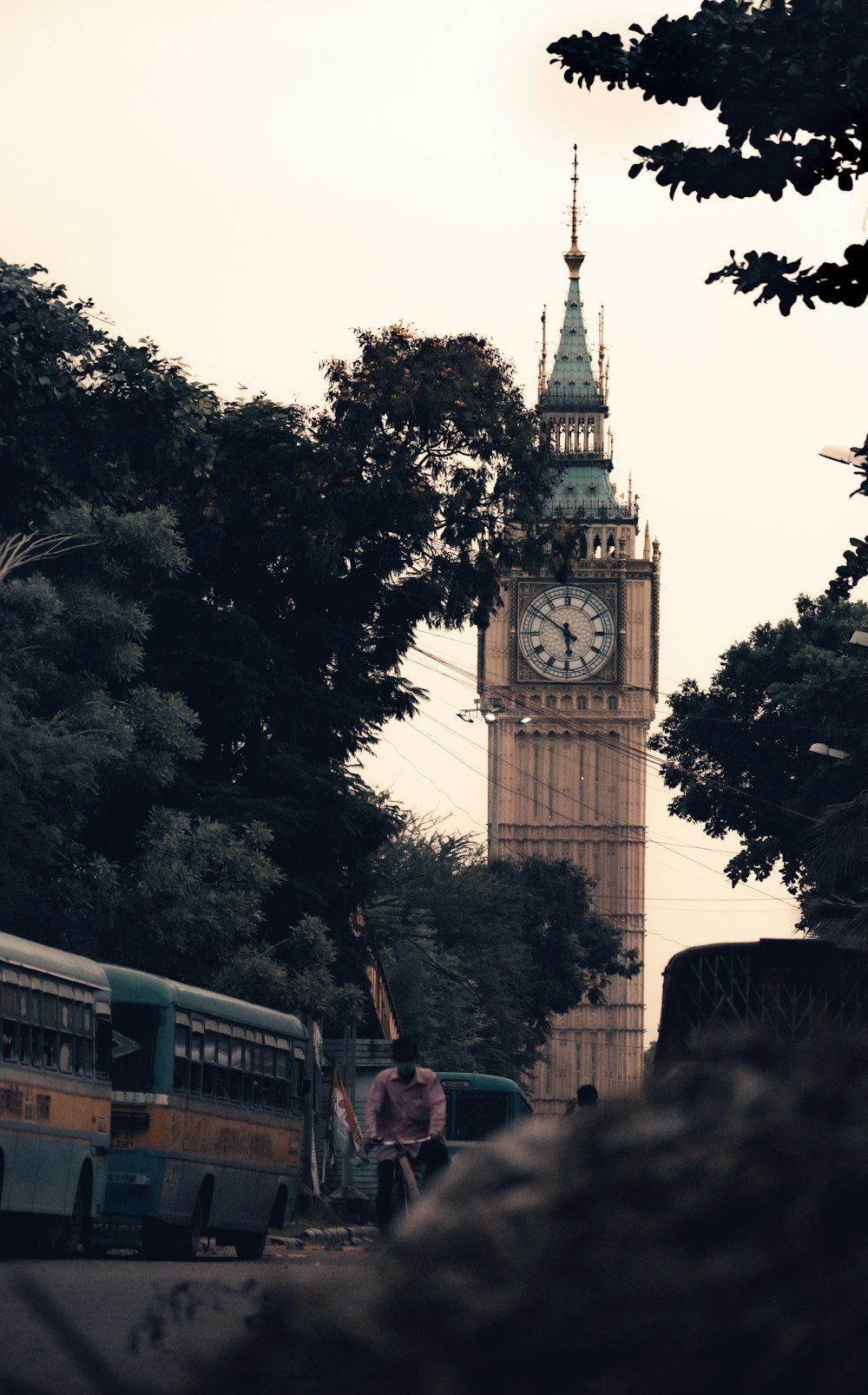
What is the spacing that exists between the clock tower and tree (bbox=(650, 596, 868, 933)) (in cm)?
8124

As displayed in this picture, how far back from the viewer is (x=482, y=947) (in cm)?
7988

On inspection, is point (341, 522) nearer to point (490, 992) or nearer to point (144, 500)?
point (144, 500)

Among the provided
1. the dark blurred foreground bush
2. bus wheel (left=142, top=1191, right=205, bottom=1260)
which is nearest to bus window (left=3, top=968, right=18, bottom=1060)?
bus wheel (left=142, top=1191, right=205, bottom=1260)

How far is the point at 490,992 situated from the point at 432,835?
358 inches

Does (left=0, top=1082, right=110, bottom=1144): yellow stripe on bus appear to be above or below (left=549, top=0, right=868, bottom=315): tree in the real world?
below

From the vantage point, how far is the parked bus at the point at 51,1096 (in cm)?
1938

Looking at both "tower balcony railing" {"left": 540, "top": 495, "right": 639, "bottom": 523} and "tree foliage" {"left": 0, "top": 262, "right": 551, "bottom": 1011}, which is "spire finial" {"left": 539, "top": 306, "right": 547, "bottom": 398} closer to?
"tower balcony railing" {"left": 540, "top": 495, "right": 639, "bottom": 523}

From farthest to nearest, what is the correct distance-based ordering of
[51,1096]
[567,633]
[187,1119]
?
[567,633]
[187,1119]
[51,1096]

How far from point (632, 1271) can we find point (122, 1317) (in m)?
10.5

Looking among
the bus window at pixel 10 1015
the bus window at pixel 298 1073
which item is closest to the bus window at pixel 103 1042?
the bus window at pixel 10 1015

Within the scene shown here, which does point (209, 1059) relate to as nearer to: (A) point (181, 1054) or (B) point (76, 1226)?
(A) point (181, 1054)

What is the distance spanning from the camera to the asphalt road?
11.3 ft

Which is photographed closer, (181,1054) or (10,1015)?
(10,1015)

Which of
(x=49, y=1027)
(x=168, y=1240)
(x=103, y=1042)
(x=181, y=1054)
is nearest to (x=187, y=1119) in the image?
(x=181, y=1054)
